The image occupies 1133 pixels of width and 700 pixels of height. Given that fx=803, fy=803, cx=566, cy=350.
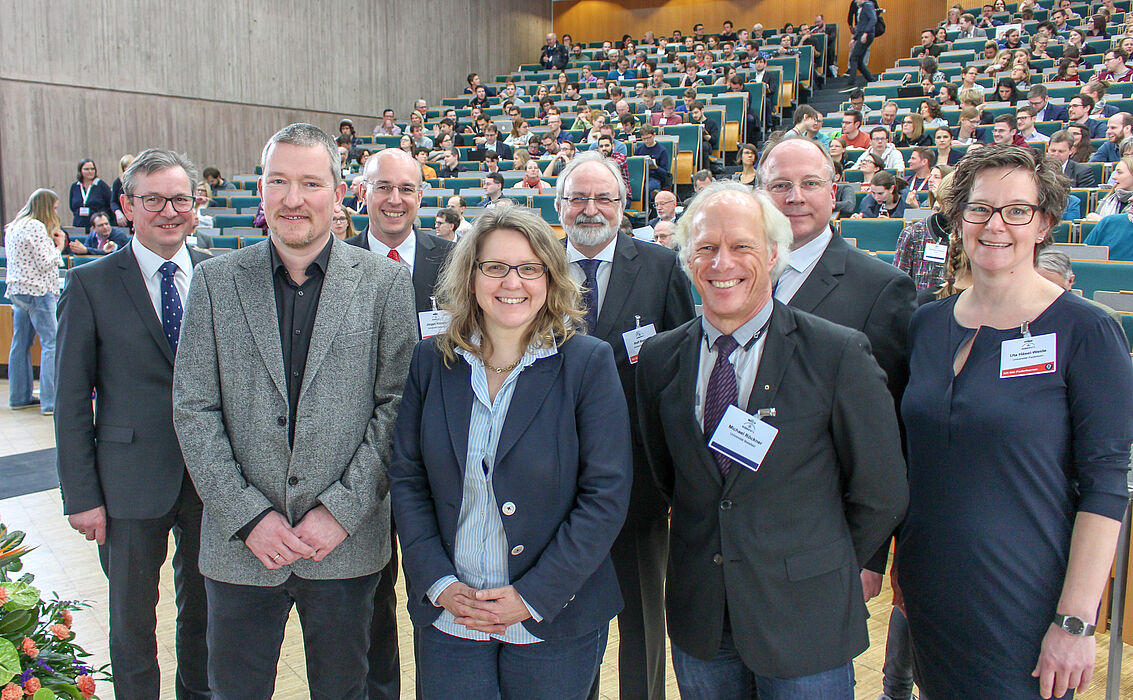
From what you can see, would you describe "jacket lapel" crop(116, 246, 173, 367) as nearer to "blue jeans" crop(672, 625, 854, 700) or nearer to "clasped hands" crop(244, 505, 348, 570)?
"clasped hands" crop(244, 505, 348, 570)

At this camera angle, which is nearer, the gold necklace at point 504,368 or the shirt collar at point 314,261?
the gold necklace at point 504,368

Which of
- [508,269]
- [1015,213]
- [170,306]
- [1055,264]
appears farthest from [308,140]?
[1055,264]

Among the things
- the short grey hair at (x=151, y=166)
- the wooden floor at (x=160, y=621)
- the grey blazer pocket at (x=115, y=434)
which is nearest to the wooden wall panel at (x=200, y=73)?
the wooden floor at (x=160, y=621)

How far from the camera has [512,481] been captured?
4.91ft

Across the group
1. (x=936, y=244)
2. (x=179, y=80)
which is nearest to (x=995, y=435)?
(x=936, y=244)

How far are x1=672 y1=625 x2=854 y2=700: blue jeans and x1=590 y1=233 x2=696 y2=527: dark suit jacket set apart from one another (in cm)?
49

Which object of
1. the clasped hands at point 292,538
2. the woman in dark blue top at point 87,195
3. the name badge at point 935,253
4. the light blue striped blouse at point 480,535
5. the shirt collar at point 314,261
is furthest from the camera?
the woman in dark blue top at point 87,195

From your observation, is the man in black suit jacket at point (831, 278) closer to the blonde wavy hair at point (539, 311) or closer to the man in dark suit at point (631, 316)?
the man in dark suit at point (631, 316)

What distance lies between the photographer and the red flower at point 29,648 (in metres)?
1.57

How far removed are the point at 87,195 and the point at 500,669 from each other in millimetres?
9970

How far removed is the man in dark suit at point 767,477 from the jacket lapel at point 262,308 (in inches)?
32.0

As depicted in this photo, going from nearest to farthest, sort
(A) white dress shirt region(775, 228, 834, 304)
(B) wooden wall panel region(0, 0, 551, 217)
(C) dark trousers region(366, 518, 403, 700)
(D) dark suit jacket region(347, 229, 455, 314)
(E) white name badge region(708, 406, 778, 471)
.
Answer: (E) white name badge region(708, 406, 778, 471) → (A) white dress shirt region(775, 228, 834, 304) → (C) dark trousers region(366, 518, 403, 700) → (D) dark suit jacket region(347, 229, 455, 314) → (B) wooden wall panel region(0, 0, 551, 217)

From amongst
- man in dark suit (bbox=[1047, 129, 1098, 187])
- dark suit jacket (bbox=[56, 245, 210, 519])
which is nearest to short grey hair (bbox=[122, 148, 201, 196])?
dark suit jacket (bbox=[56, 245, 210, 519])

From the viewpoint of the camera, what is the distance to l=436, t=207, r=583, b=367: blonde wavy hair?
1.57m
